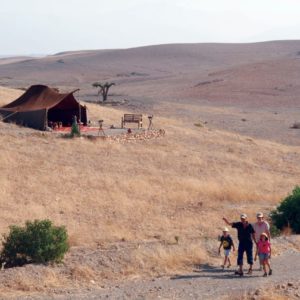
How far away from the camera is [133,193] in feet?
80.6

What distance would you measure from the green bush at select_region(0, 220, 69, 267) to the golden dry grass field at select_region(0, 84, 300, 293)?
41cm

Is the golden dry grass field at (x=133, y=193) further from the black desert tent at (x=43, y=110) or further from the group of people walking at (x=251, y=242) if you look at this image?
the black desert tent at (x=43, y=110)

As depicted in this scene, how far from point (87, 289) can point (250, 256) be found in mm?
2952

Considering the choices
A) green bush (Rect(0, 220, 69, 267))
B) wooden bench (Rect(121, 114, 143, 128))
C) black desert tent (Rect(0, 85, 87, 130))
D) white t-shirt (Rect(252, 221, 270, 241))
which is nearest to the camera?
Answer: white t-shirt (Rect(252, 221, 270, 241))

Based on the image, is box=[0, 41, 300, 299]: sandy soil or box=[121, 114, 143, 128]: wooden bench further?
box=[121, 114, 143, 128]: wooden bench

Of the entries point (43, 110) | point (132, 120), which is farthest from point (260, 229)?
point (132, 120)

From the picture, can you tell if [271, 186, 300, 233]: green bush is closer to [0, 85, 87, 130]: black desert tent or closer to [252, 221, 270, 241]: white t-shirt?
[252, 221, 270, 241]: white t-shirt

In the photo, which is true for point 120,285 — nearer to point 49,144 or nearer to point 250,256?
point 250,256

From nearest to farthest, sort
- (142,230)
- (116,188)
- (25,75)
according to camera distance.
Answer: (142,230) → (116,188) → (25,75)

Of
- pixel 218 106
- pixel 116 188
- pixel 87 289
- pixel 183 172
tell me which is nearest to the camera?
pixel 87 289

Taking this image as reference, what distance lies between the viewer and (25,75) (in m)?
120

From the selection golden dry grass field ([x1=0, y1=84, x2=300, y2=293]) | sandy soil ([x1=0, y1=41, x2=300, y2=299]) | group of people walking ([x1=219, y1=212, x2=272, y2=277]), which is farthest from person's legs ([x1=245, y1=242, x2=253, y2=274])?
golden dry grass field ([x1=0, y1=84, x2=300, y2=293])

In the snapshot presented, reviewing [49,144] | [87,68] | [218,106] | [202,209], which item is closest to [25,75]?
[87,68]

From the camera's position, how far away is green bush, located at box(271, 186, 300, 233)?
19250 mm
